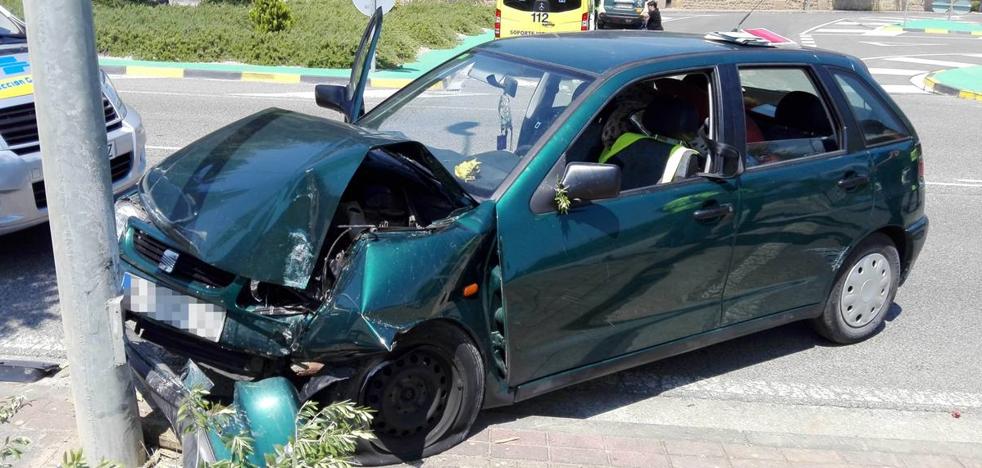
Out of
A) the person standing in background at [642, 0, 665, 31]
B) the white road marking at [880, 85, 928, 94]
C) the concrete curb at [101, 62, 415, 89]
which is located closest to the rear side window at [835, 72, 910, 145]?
the concrete curb at [101, 62, 415, 89]

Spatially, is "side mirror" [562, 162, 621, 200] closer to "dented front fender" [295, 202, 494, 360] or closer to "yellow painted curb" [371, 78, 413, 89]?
"dented front fender" [295, 202, 494, 360]

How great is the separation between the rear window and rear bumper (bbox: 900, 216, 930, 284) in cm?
1416

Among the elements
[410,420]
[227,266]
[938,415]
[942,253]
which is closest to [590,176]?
[410,420]

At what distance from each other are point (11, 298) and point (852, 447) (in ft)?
15.1

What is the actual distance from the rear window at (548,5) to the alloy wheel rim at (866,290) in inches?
564

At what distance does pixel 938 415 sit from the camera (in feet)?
15.2

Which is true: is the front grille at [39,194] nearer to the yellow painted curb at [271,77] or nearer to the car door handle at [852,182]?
the car door handle at [852,182]

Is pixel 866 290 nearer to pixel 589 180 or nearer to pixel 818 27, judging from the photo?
pixel 589 180

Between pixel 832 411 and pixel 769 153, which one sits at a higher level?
pixel 769 153

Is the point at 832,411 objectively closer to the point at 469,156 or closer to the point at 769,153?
the point at 769,153

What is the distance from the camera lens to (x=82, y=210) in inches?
125

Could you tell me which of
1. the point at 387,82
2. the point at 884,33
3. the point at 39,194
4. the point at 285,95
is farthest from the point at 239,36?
the point at 884,33

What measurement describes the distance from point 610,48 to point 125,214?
2388mm

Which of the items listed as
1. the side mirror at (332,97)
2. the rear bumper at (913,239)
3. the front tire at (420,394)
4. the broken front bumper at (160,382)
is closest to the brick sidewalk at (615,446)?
the front tire at (420,394)
